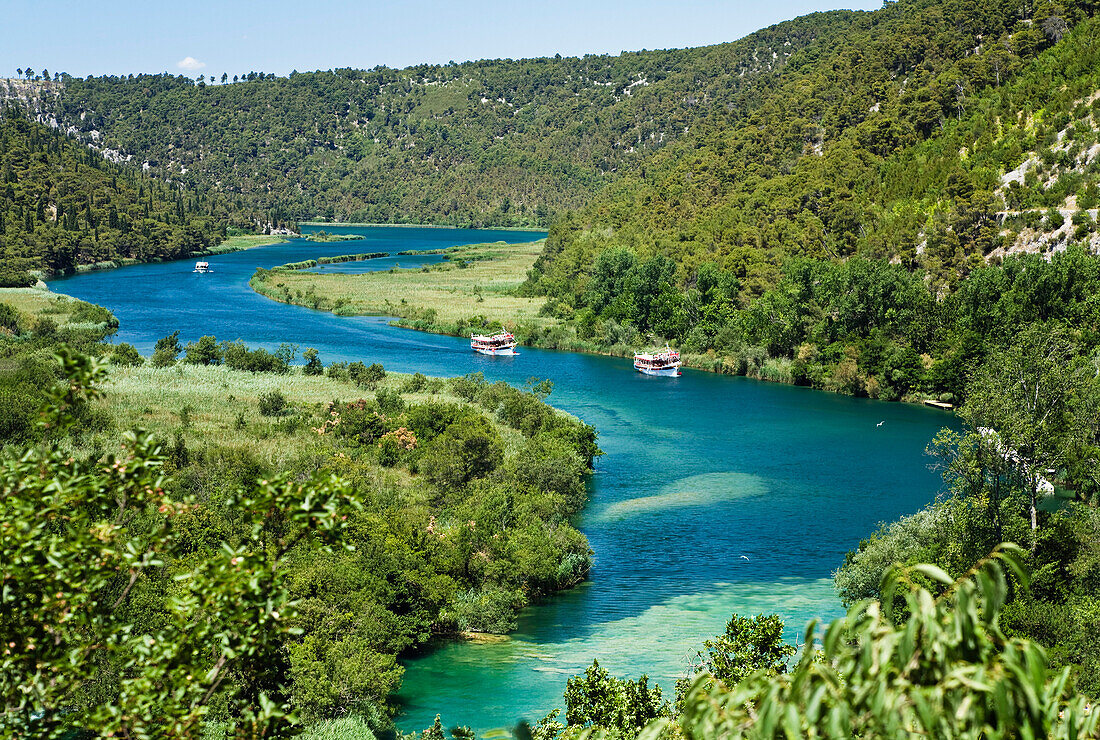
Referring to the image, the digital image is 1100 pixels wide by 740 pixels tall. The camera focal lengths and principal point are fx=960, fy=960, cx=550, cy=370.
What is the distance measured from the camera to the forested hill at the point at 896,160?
83.5m

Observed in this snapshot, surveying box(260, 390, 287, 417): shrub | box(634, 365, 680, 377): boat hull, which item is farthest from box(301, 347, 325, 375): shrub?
box(634, 365, 680, 377): boat hull

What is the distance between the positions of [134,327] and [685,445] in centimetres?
6057

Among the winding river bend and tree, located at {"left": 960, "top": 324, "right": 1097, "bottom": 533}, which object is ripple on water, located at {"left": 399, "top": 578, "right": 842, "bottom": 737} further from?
tree, located at {"left": 960, "top": 324, "right": 1097, "bottom": 533}

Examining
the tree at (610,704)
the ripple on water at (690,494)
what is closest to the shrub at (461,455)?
the ripple on water at (690,494)

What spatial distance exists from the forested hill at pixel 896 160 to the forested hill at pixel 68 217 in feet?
251

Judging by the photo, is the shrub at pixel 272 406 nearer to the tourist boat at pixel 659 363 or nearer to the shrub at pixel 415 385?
the shrub at pixel 415 385

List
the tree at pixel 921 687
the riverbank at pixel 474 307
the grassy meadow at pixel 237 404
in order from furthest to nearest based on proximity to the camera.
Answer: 1. the riverbank at pixel 474 307
2. the grassy meadow at pixel 237 404
3. the tree at pixel 921 687

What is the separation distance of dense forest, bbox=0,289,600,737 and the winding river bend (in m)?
1.98

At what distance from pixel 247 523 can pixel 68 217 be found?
16055 centimetres

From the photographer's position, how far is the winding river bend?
30.1 m

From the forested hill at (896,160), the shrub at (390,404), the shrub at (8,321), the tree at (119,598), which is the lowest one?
the shrub at (390,404)

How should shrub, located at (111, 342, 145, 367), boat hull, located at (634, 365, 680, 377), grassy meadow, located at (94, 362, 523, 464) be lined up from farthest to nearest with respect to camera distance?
boat hull, located at (634, 365, 680, 377)
shrub, located at (111, 342, 145, 367)
grassy meadow, located at (94, 362, 523, 464)

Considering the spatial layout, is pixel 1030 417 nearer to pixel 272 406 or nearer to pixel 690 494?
pixel 690 494

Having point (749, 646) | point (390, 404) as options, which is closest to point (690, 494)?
point (390, 404)
